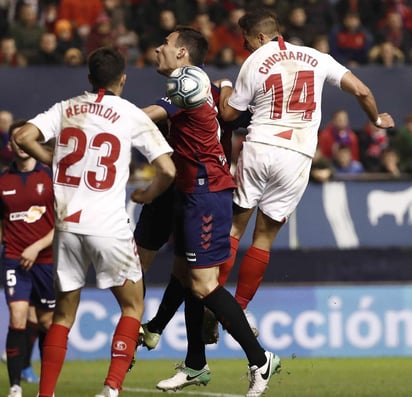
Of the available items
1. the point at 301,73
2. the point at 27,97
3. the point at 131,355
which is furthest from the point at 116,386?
the point at 27,97

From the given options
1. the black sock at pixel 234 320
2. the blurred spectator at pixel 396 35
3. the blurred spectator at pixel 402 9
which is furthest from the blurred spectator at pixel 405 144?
the black sock at pixel 234 320

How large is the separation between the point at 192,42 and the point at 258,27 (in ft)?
2.10

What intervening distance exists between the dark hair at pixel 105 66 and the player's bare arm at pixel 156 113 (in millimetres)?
609

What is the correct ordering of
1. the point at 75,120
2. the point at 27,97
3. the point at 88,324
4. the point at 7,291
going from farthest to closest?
the point at 27,97, the point at 88,324, the point at 7,291, the point at 75,120

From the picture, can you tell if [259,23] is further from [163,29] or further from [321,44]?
[163,29]

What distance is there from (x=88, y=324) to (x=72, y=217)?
6896 mm

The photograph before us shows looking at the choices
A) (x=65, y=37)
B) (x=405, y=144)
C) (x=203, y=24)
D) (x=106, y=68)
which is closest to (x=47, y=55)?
(x=65, y=37)

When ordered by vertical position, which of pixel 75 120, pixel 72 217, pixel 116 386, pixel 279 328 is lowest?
pixel 279 328

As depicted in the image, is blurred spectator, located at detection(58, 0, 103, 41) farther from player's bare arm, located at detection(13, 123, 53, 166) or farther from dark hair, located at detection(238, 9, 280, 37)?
player's bare arm, located at detection(13, 123, 53, 166)

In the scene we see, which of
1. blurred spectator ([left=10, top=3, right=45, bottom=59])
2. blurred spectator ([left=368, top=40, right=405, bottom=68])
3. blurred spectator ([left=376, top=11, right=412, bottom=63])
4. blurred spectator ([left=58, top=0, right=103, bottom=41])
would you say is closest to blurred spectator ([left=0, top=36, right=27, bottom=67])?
blurred spectator ([left=10, top=3, right=45, bottom=59])

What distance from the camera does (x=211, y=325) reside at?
1025 centimetres

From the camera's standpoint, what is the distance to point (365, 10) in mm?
20938

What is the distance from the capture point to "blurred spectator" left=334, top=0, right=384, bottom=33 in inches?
814

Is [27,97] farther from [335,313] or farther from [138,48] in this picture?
[335,313]
